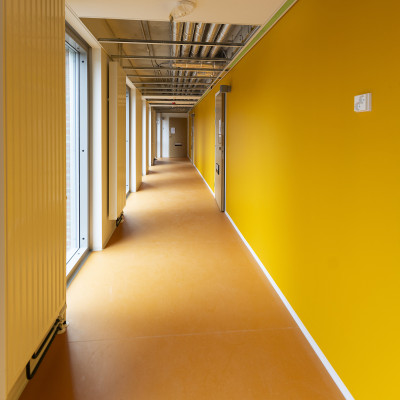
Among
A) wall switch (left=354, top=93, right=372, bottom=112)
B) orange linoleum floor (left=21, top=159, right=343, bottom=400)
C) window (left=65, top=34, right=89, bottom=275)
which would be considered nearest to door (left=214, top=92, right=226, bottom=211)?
orange linoleum floor (left=21, top=159, right=343, bottom=400)

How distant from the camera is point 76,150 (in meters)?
4.23

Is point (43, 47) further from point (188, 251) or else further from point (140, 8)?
point (188, 251)

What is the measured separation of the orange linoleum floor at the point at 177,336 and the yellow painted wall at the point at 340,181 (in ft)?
0.94

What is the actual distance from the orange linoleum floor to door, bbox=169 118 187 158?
17693mm

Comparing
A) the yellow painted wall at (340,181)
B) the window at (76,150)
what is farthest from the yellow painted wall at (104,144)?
the yellow painted wall at (340,181)

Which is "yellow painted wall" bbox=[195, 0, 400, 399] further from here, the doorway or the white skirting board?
the doorway

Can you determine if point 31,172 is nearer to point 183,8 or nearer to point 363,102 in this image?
point 363,102

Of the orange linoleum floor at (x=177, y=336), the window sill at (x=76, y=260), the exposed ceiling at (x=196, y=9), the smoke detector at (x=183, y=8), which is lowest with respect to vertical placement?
the orange linoleum floor at (x=177, y=336)

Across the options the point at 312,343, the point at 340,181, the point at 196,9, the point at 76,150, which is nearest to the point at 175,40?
the point at 196,9

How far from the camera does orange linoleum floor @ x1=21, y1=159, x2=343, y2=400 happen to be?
81.7 inches

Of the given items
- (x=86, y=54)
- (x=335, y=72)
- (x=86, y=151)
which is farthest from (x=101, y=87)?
(x=335, y=72)

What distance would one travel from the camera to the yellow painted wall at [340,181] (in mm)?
1618

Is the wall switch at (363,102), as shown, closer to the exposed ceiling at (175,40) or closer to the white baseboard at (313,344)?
the white baseboard at (313,344)

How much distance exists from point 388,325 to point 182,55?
5.45 meters
